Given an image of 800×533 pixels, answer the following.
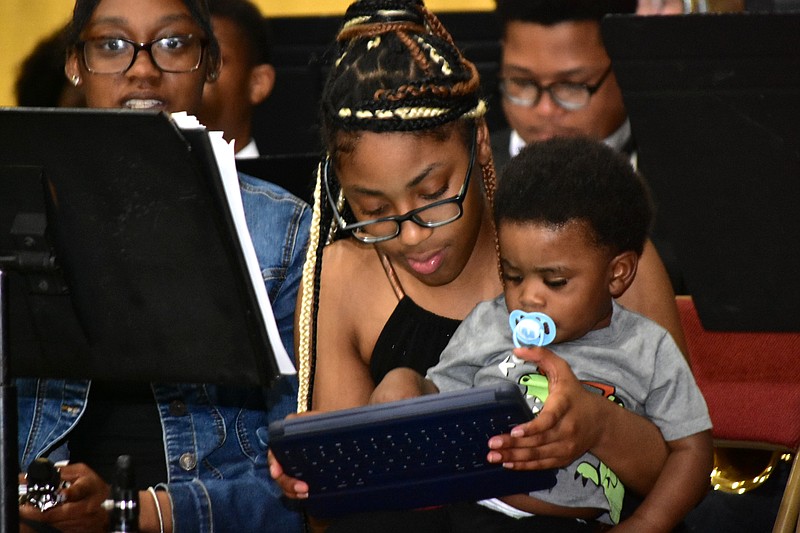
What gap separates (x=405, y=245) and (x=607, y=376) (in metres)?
0.36

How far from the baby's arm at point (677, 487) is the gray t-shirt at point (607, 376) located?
0.02 m

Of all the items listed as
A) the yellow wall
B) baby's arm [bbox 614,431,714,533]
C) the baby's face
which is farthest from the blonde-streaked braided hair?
the yellow wall

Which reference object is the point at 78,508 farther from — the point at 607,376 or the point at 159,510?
the point at 607,376

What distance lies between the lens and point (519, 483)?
1.56 meters

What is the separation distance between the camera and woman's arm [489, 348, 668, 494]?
1477 mm

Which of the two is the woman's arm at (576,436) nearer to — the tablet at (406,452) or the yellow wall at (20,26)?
the tablet at (406,452)

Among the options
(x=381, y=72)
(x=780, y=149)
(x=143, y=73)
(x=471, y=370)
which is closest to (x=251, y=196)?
(x=143, y=73)

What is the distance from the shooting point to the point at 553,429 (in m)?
1.51

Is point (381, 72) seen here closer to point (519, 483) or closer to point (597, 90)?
point (519, 483)

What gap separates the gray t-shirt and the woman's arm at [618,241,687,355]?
0.09 meters

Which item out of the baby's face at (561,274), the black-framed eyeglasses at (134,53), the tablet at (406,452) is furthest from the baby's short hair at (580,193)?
the black-framed eyeglasses at (134,53)

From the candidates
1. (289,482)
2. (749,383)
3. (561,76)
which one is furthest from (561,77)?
(289,482)

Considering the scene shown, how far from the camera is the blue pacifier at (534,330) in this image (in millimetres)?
1658

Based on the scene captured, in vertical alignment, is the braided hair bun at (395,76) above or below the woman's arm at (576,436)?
above
